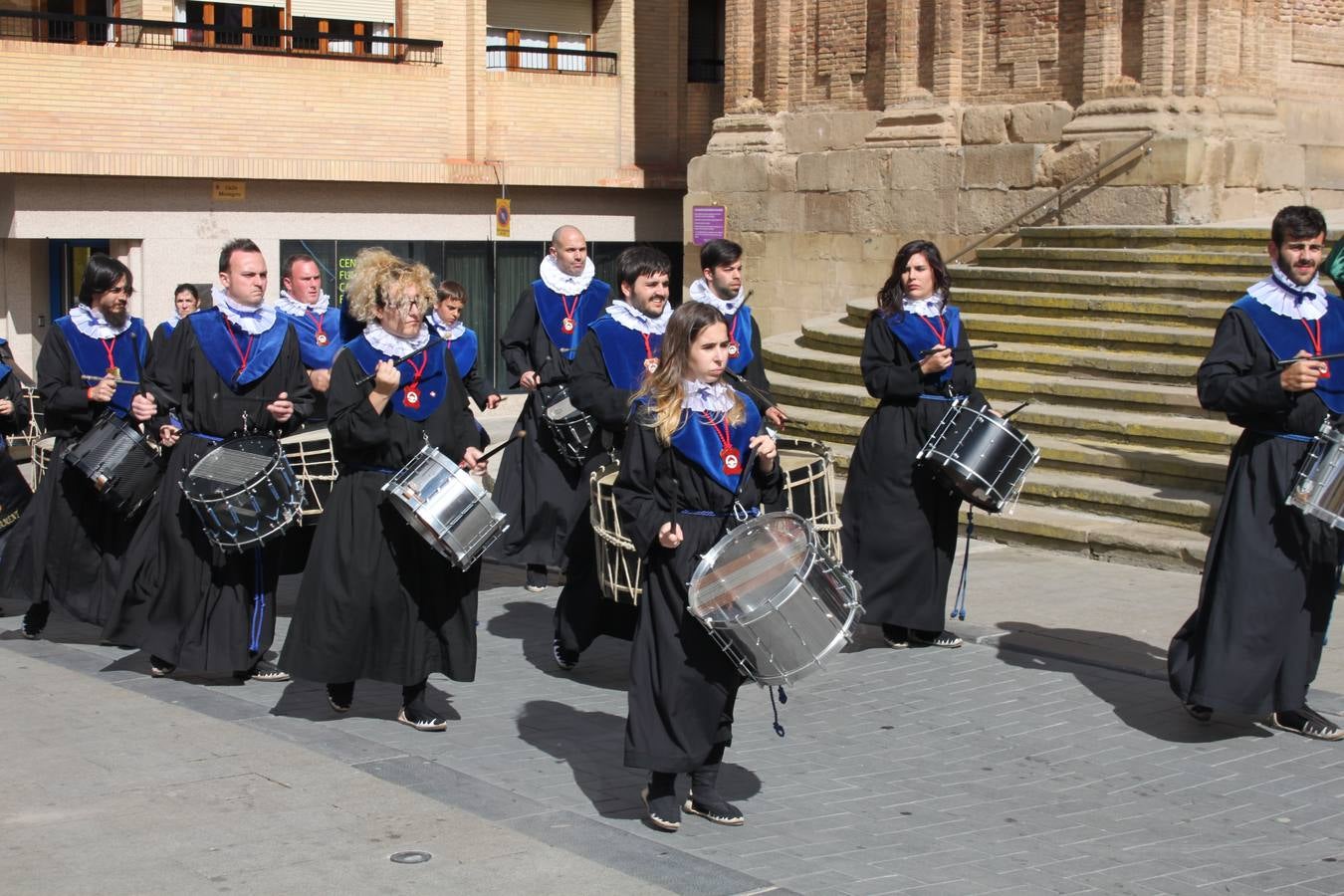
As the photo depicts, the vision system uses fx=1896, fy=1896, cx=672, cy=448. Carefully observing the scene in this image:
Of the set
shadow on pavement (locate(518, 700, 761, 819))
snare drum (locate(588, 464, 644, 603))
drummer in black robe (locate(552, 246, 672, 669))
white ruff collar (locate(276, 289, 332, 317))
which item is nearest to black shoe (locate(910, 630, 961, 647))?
drummer in black robe (locate(552, 246, 672, 669))

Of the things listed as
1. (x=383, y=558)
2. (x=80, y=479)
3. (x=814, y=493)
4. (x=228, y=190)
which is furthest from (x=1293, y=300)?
(x=228, y=190)

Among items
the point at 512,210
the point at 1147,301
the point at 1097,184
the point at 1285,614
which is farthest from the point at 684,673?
the point at 512,210

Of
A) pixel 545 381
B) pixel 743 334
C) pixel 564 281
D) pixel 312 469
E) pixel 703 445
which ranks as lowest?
pixel 312 469

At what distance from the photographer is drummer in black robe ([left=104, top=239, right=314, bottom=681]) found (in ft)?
28.0

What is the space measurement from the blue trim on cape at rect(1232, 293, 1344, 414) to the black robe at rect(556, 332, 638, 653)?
273 centimetres

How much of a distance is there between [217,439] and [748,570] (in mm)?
3468

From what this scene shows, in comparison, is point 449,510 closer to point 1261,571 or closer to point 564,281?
point 1261,571

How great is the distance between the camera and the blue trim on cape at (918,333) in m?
9.19

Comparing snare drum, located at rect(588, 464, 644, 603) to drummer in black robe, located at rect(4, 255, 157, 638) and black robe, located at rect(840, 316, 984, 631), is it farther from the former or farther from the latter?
drummer in black robe, located at rect(4, 255, 157, 638)

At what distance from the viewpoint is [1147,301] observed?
15078mm

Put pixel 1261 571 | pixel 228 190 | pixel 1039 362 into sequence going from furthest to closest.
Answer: pixel 228 190
pixel 1039 362
pixel 1261 571

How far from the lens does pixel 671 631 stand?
6.31 meters

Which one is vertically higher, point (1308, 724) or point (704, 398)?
point (704, 398)

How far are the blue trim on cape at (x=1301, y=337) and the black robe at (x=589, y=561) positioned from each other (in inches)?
107
